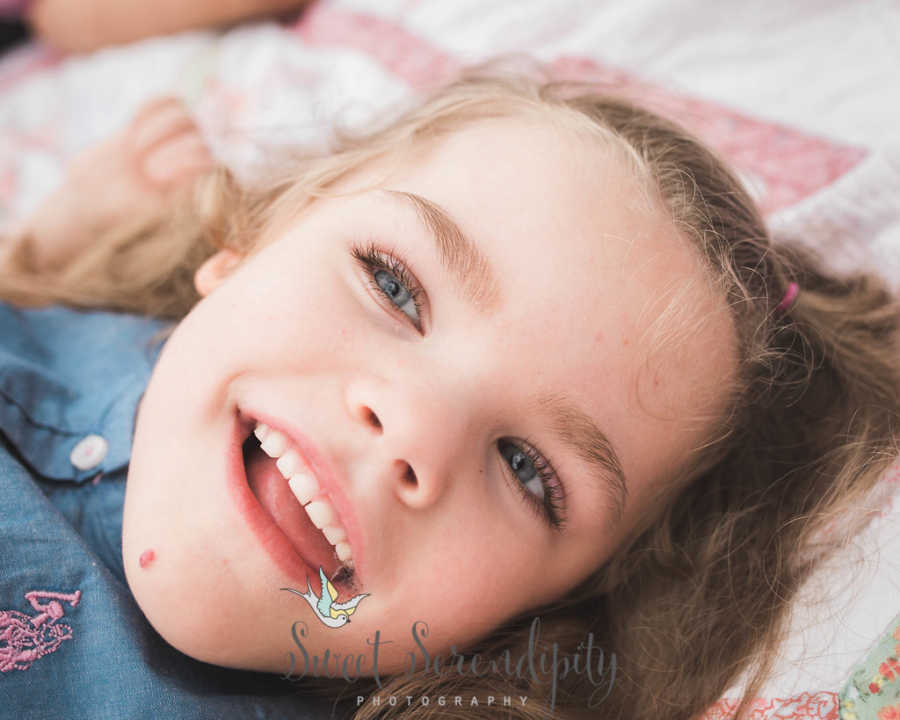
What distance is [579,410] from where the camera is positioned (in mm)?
827

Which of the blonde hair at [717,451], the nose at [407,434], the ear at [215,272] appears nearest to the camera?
the nose at [407,434]

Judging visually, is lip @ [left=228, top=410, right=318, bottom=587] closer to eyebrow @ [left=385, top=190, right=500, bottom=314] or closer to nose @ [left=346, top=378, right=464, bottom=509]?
nose @ [left=346, top=378, right=464, bottom=509]

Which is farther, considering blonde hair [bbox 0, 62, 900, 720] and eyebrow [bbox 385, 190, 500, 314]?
blonde hair [bbox 0, 62, 900, 720]

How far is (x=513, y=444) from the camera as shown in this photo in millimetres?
852

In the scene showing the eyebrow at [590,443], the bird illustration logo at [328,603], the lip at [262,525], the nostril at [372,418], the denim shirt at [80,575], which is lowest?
the denim shirt at [80,575]

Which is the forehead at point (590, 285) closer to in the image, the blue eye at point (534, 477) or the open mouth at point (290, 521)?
the blue eye at point (534, 477)

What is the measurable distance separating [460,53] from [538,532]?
103cm

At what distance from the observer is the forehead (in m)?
0.81

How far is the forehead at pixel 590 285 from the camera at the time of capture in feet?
2.67

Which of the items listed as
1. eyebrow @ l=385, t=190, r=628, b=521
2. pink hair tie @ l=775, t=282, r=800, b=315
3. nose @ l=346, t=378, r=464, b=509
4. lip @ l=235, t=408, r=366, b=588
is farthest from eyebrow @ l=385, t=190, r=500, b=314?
pink hair tie @ l=775, t=282, r=800, b=315

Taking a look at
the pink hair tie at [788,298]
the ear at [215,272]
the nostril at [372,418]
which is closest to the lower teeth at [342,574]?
the nostril at [372,418]

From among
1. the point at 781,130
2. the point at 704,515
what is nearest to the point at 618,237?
the point at 704,515

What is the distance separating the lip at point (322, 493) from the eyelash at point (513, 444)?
156mm

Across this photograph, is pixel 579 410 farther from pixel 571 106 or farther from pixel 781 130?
pixel 781 130
